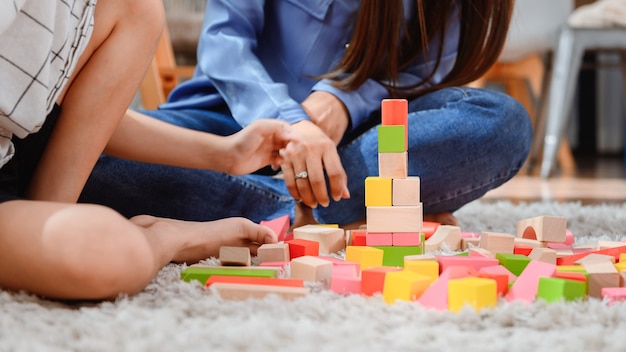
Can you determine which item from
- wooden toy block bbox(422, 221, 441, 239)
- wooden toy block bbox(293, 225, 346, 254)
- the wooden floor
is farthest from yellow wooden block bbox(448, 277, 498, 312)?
the wooden floor

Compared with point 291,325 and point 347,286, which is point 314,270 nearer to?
point 347,286

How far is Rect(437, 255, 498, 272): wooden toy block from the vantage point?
0.77 meters

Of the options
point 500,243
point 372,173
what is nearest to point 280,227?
point 372,173

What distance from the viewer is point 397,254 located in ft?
2.83

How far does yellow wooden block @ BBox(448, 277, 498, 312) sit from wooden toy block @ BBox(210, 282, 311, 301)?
0.44ft

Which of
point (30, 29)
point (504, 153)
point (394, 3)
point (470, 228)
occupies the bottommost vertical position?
point (470, 228)

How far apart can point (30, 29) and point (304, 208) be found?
2.14 ft

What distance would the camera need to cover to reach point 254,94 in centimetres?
121

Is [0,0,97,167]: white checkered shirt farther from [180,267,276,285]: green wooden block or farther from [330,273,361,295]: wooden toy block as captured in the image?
[330,273,361,295]: wooden toy block

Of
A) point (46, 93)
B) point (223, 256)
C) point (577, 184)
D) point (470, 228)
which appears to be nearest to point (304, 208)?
point (470, 228)

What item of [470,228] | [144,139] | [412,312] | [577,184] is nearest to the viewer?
[412,312]

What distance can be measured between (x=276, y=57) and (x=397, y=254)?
61cm

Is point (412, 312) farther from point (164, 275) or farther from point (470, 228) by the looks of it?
point (470, 228)

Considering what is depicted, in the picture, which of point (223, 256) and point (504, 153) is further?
point (504, 153)
